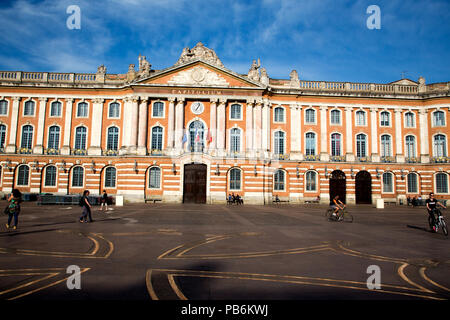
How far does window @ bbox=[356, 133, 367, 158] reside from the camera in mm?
40344

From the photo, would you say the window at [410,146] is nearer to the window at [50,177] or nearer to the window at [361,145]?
the window at [361,145]

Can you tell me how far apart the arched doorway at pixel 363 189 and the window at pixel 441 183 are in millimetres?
8756

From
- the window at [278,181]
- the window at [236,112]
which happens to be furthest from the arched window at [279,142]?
the window at [236,112]

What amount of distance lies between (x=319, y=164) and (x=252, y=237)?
28.9 meters

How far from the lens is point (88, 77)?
39.5 m

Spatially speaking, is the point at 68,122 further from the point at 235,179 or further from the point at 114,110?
the point at 235,179

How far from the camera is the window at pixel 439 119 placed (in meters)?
40.2

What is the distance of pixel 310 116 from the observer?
40406mm

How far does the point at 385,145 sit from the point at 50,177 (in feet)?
145

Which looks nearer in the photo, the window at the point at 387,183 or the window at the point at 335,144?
the window at the point at 387,183

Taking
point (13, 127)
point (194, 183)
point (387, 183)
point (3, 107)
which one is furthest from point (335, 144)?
point (3, 107)

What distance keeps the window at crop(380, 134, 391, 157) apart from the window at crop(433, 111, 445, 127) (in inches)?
254

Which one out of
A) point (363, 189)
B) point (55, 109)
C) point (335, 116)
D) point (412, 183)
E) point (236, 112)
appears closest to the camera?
point (236, 112)

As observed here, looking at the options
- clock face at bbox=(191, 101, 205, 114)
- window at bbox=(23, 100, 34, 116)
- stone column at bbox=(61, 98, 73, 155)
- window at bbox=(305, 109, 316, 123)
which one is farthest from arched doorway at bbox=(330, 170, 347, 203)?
window at bbox=(23, 100, 34, 116)
